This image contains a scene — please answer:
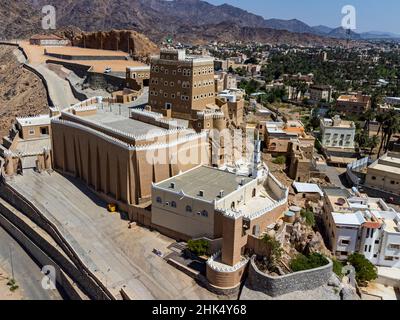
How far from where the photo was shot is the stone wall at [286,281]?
21.9 metres

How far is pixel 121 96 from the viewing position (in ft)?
147

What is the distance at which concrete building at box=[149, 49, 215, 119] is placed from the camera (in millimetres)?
37156

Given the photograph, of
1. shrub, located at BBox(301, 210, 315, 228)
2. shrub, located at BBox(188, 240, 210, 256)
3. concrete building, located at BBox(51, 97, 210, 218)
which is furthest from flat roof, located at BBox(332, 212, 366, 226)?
concrete building, located at BBox(51, 97, 210, 218)

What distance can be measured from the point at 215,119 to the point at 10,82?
4819cm

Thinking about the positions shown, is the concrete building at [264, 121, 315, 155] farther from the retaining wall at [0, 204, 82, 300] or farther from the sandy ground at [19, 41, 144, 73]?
the sandy ground at [19, 41, 144, 73]

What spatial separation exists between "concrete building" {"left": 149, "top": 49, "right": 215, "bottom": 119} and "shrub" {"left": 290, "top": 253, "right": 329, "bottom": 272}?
59.7 feet

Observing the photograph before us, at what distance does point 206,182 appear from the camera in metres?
27.2

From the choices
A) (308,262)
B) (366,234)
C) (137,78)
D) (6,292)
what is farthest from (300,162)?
(6,292)

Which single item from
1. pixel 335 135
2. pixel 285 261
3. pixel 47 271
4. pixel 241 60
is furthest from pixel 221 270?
pixel 241 60

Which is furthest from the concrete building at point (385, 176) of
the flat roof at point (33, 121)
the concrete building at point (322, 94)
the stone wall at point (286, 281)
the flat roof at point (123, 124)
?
the concrete building at point (322, 94)

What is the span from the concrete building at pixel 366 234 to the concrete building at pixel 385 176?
1120 cm

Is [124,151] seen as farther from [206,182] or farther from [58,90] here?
[58,90]

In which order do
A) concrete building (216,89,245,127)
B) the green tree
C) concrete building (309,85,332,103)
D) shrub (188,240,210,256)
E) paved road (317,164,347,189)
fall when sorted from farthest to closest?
concrete building (309,85,332,103) < paved road (317,164,347,189) < concrete building (216,89,245,127) < shrub (188,240,210,256) < the green tree

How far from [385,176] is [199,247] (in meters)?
24.0
